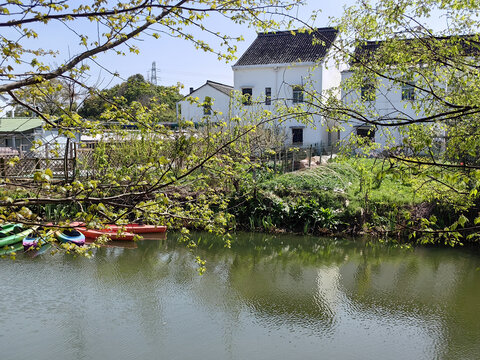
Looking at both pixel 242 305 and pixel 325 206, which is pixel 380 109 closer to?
pixel 242 305

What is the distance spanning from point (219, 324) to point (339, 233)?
5.51 metres

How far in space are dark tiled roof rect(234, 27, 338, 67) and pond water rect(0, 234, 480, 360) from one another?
13.3 m

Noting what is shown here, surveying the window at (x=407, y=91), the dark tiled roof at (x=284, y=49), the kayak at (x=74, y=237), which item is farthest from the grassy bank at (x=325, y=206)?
the dark tiled roof at (x=284, y=49)

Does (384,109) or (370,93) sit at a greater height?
(370,93)

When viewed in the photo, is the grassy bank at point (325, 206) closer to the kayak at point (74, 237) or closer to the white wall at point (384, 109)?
the white wall at point (384, 109)

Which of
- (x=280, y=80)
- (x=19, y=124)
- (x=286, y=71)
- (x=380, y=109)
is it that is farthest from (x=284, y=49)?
(x=380, y=109)

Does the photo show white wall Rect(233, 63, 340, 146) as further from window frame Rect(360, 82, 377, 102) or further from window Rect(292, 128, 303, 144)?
window frame Rect(360, 82, 377, 102)

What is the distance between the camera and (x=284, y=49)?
21469 millimetres

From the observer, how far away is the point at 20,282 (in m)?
7.35

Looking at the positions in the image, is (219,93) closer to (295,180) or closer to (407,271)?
(295,180)

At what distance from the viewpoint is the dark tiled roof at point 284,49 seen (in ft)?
68.1

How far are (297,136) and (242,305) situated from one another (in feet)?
49.9

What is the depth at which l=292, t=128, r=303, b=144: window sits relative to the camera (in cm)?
2111

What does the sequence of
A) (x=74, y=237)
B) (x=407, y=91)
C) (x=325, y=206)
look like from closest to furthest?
(x=407, y=91)
(x=74, y=237)
(x=325, y=206)
